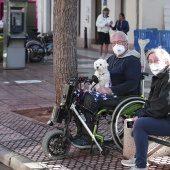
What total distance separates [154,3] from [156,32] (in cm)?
385

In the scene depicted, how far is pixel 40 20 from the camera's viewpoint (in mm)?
31734

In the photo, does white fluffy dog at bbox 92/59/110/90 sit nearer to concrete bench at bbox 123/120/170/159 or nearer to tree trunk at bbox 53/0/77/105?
concrete bench at bbox 123/120/170/159

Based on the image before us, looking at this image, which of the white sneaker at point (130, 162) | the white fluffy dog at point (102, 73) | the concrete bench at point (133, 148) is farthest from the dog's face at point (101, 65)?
the white sneaker at point (130, 162)

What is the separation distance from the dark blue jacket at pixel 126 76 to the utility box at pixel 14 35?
9542mm

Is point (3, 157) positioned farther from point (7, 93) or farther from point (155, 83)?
point (7, 93)

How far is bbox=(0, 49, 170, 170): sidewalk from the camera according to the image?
21.1ft

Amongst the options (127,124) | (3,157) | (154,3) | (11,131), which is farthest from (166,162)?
(154,3)

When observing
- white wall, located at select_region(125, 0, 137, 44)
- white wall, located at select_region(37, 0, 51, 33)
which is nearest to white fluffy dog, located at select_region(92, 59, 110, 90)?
white wall, located at select_region(125, 0, 137, 44)

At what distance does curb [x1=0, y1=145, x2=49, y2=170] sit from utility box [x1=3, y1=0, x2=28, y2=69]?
9.37 m

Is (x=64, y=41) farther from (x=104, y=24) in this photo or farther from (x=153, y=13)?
(x=153, y=13)

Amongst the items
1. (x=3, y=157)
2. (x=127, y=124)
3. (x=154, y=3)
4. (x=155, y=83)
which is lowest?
(x=3, y=157)

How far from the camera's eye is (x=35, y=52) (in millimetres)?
17906

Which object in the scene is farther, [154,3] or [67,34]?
[154,3]

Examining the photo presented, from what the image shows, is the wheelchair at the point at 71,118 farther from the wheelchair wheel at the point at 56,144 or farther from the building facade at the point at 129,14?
the building facade at the point at 129,14
